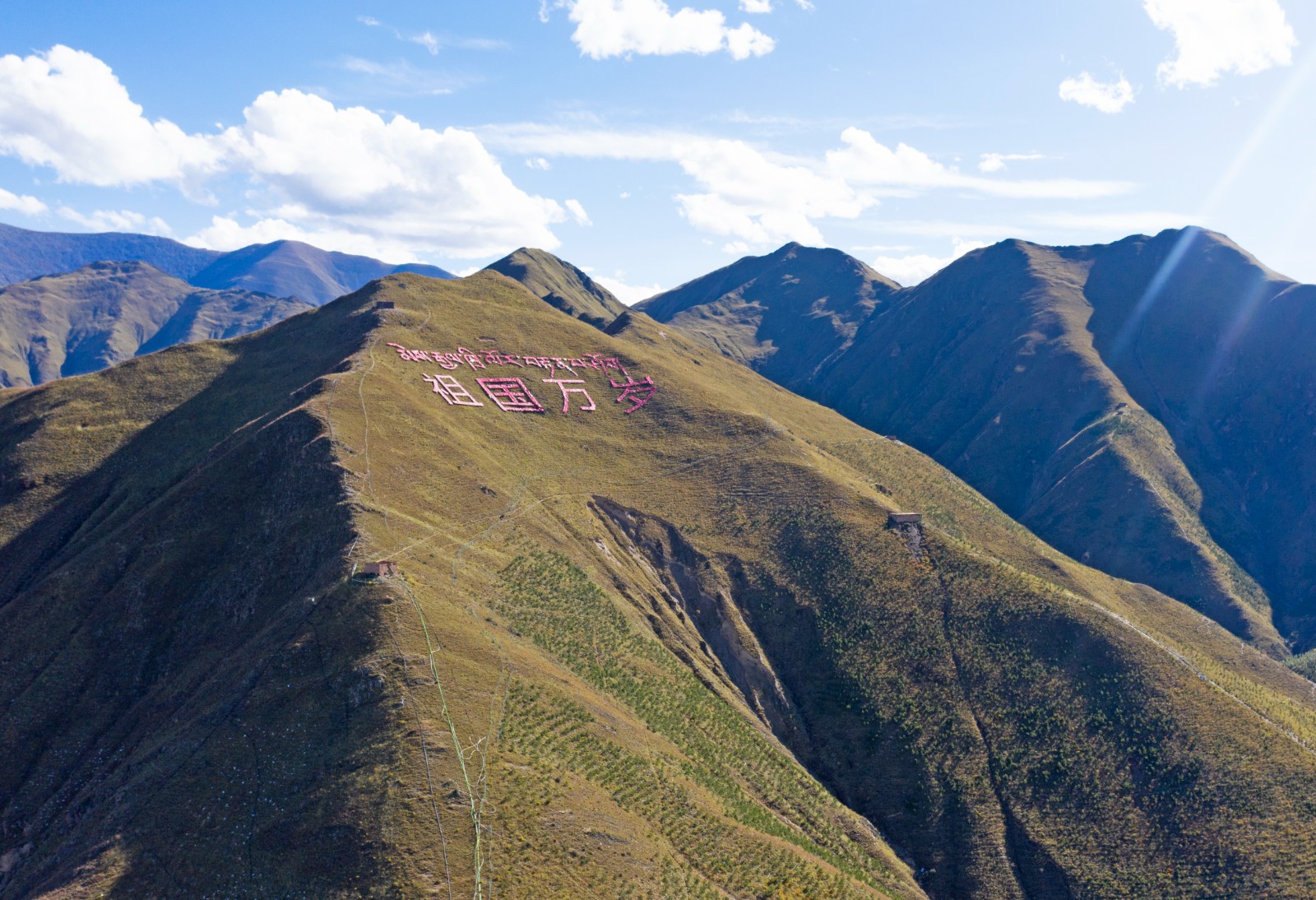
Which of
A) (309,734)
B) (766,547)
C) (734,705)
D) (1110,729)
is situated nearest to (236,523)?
(309,734)

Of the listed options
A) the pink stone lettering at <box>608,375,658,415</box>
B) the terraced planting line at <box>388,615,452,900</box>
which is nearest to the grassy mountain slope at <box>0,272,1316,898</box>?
the terraced planting line at <box>388,615,452,900</box>

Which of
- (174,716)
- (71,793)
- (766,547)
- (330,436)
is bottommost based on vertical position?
(71,793)

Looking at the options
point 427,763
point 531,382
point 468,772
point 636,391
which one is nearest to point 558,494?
point 531,382

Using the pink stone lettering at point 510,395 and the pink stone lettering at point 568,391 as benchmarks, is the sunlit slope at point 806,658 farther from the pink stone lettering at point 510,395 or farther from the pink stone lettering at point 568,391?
the pink stone lettering at point 568,391

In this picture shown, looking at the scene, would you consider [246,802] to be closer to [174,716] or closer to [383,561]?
[174,716]

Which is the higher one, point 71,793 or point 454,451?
point 454,451

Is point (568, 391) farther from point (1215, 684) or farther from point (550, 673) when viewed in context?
point (1215, 684)

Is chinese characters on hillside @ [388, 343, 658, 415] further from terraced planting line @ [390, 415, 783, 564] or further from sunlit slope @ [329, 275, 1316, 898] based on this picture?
terraced planting line @ [390, 415, 783, 564]
